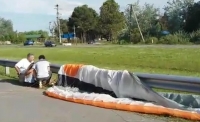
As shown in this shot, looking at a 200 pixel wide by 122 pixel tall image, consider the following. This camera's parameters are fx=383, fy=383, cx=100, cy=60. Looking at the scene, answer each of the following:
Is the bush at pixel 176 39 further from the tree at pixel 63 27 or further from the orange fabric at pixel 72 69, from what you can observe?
the tree at pixel 63 27

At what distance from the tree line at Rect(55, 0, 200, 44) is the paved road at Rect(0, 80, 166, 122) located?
191 ft

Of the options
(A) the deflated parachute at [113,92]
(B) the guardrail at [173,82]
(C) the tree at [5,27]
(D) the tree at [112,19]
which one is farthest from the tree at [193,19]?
(C) the tree at [5,27]

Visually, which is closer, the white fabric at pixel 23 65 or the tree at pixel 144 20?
the white fabric at pixel 23 65

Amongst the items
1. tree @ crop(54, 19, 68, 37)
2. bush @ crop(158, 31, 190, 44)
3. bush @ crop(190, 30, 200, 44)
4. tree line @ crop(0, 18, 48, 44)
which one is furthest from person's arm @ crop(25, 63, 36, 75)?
tree line @ crop(0, 18, 48, 44)

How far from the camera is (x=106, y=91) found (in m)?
10.0

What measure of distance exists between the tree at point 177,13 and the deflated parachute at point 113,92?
7542 cm

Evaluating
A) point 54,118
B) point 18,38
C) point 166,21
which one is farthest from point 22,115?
point 18,38

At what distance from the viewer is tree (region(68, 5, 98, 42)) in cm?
11150

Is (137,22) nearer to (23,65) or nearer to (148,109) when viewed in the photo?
(23,65)

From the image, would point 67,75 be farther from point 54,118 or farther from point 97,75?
point 54,118

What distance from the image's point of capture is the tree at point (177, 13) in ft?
285

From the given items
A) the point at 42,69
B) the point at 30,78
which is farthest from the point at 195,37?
the point at 42,69

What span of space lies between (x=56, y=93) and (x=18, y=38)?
418ft

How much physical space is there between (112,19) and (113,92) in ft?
285
